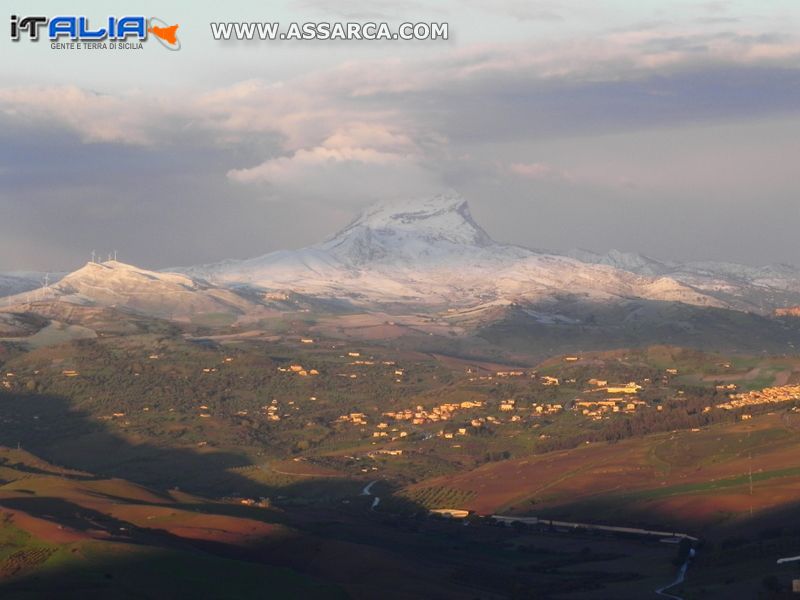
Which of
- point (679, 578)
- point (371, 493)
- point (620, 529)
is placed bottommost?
point (679, 578)

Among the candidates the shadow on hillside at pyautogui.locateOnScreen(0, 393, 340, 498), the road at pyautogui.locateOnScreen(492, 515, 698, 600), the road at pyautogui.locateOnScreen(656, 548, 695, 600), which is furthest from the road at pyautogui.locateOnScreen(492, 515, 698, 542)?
the shadow on hillside at pyautogui.locateOnScreen(0, 393, 340, 498)

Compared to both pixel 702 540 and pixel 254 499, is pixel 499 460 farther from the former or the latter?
pixel 702 540

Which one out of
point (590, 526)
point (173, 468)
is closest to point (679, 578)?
point (590, 526)

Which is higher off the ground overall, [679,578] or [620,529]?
[620,529]

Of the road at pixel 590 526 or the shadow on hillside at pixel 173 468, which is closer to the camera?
the road at pixel 590 526

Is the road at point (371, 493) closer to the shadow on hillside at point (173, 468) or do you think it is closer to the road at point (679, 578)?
the shadow on hillside at point (173, 468)

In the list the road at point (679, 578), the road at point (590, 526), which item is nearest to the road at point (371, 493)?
the road at point (590, 526)

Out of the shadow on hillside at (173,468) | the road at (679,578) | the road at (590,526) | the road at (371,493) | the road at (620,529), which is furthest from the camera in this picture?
the shadow on hillside at (173,468)

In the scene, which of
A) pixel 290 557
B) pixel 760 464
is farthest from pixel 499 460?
pixel 290 557

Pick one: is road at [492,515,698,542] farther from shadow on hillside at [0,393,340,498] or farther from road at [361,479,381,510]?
shadow on hillside at [0,393,340,498]

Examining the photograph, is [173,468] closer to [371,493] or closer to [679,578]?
[371,493]

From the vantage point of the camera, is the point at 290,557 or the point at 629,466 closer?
the point at 290,557
